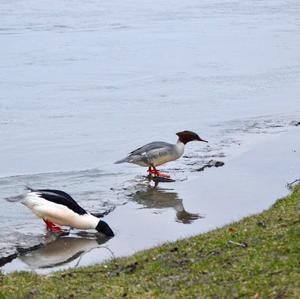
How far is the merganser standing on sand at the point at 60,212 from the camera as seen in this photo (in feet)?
36.0

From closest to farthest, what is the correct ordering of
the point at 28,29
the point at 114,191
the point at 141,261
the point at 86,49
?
the point at 141,261
the point at 114,191
the point at 86,49
the point at 28,29

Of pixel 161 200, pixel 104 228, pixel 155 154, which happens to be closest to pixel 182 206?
pixel 161 200

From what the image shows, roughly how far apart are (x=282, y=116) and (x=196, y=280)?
12.5 m

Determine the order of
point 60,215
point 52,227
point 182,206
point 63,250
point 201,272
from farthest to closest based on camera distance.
Result: point 182,206 < point 52,227 < point 60,215 < point 63,250 < point 201,272

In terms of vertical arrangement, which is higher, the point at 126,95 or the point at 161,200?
the point at 126,95

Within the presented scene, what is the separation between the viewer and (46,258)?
398 inches

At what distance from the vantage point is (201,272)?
7375 mm

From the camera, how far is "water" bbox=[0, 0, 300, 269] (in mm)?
14211

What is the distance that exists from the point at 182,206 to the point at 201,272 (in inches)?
202

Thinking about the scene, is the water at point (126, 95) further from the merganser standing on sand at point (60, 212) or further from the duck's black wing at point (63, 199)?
the duck's black wing at point (63, 199)

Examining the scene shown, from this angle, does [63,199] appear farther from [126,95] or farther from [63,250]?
[126,95]

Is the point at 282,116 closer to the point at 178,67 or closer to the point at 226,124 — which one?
the point at 226,124

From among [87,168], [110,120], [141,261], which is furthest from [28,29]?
[141,261]

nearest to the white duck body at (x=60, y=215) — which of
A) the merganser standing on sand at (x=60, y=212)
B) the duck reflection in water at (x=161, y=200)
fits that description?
the merganser standing on sand at (x=60, y=212)
